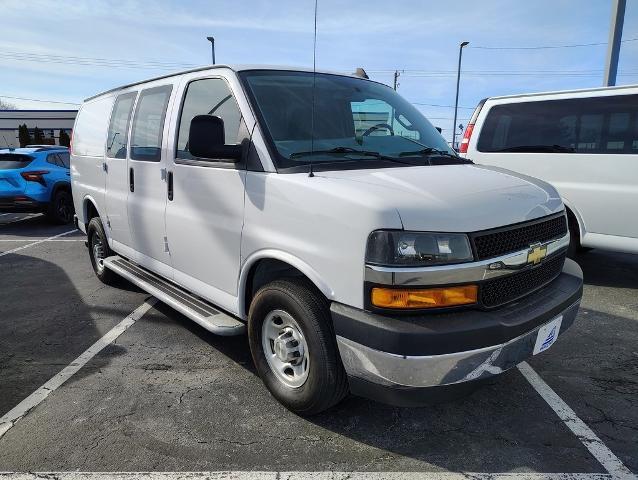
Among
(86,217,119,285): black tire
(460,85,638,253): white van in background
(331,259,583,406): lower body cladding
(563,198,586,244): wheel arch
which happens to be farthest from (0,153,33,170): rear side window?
(563,198,586,244): wheel arch

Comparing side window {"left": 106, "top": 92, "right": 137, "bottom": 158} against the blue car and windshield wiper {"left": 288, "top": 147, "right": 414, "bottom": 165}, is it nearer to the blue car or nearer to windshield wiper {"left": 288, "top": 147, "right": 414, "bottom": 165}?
windshield wiper {"left": 288, "top": 147, "right": 414, "bottom": 165}

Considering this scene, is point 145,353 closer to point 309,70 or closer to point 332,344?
point 332,344

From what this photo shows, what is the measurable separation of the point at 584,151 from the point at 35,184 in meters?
10.2

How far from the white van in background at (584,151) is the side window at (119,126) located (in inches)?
181

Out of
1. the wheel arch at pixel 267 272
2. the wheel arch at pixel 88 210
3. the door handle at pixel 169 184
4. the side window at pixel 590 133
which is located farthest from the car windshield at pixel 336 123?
the wheel arch at pixel 88 210

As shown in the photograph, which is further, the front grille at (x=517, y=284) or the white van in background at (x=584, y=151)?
the white van in background at (x=584, y=151)

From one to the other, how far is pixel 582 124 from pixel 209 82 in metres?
4.63

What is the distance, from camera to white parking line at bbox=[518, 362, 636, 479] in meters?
2.42

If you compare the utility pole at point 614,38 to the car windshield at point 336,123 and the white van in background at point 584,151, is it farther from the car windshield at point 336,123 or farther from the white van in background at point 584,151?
the car windshield at point 336,123

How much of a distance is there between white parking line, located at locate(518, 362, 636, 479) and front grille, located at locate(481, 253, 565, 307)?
823 millimetres

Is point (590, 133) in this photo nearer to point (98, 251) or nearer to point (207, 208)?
point (207, 208)

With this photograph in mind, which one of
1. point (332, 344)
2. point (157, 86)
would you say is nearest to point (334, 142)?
point (332, 344)

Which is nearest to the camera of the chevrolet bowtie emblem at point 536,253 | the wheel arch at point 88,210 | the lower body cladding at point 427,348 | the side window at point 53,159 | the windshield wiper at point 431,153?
the lower body cladding at point 427,348

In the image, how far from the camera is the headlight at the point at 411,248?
2.20 meters
